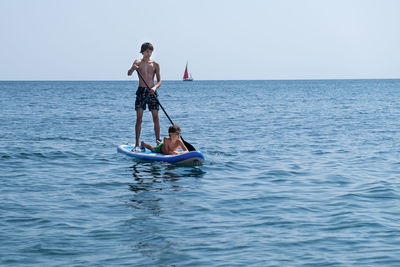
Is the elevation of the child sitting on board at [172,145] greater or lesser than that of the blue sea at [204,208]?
greater

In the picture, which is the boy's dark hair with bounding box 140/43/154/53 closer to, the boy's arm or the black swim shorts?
the boy's arm

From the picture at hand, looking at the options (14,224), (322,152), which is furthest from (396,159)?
(14,224)

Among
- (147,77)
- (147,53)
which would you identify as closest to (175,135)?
(147,77)

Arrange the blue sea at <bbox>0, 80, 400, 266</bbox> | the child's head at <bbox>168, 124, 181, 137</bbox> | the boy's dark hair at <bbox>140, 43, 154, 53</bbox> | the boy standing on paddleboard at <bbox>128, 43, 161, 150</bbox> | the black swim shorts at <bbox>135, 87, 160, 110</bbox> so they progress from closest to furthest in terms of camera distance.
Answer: the blue sea at <bbox>0, 80, 400, 266</bbox> → the child's head at <bbox>168, 124, 181, 137</bbox> → the boy's dark hair at <bbox>140, 43, 154, 53</bbox> → the boy standing on paddleboard at <bbox>128, 43, 161, 150</bbox> → the black swim shorts at <bbox>135, 87, 160, 110</bbox>

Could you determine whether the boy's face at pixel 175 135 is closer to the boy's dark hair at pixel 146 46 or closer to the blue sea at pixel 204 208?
the blue sea at pixel 204 208

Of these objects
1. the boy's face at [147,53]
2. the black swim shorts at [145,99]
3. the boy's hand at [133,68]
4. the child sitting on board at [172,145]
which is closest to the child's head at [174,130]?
the child sitting on board at [172,145]

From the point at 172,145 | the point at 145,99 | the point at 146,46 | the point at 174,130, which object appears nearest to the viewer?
the point at 174,130

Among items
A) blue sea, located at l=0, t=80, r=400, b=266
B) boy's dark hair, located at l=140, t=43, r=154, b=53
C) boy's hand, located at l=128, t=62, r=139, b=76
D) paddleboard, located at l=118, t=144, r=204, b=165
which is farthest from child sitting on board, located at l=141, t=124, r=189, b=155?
boy's dark hair, located at l=140, t=43, r=154, b=53

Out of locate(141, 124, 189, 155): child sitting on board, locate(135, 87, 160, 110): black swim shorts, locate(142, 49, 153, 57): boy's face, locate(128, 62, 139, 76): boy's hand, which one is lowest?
locate(141, 124, 189, 155): child sitting on board

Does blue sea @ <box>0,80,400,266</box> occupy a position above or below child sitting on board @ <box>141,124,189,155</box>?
below

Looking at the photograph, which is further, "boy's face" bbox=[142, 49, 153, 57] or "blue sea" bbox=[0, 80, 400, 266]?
"boy's face" bbox=[142, 49, 153, 57]

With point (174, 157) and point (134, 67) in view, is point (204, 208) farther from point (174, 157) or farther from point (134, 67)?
point (134, 67)

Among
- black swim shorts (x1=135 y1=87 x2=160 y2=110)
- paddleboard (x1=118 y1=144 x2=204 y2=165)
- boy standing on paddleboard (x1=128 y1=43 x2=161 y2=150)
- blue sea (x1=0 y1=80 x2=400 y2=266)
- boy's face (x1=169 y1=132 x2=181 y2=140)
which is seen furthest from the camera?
black swim shorts (x1=135 y1=87 x2=160 y2=110)

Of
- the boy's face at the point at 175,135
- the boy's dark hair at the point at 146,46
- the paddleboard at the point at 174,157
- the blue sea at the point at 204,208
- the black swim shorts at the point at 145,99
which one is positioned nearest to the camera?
the blue sea at the point at 204,208
